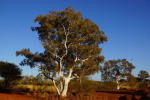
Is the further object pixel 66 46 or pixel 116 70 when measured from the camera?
pixel 116 70

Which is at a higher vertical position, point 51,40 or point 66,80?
point 51,40

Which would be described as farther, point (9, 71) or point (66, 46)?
point (9, 71)

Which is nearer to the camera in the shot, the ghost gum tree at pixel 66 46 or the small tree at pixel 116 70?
the ghost gum tree at pixel 66 46

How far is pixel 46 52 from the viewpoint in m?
27.8

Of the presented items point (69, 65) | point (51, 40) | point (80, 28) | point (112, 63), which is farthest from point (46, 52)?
point (112, 63)

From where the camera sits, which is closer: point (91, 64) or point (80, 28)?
point (80, 28)

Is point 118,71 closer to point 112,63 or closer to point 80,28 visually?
point 112,63

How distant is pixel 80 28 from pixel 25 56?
8.86 metres

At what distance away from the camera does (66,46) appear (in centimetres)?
2838

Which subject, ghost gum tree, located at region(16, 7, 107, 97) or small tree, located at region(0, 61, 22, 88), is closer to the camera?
ghost gum tree, located at region(16, 7, 107, 97)

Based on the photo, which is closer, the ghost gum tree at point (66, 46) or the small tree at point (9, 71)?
the ghost gum tree at point (66, 46)

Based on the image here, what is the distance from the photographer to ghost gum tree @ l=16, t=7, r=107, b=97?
27.3 meters

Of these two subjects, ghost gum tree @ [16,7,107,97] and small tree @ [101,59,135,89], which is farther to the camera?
small tree @ [101,59,135,89]

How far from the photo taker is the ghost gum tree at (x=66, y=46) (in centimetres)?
2733
